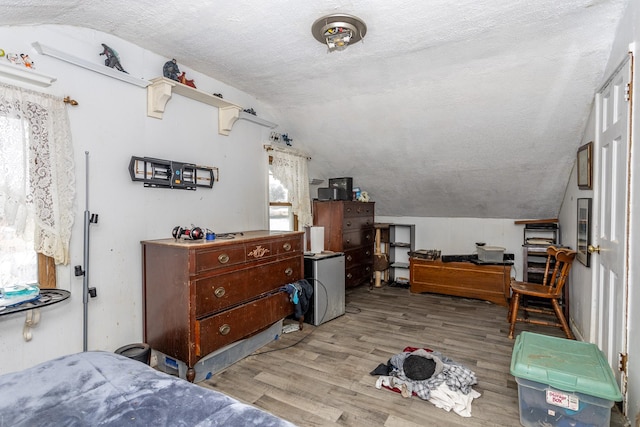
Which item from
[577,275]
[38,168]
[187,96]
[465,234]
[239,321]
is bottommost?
[239,321]

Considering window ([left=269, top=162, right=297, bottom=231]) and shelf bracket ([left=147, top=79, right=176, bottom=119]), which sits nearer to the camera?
shelf bracket ([left=147, top=79, right=176, bottom=119])

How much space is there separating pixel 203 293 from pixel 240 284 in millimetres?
330

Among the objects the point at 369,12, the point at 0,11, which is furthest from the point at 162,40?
the point at 369,12

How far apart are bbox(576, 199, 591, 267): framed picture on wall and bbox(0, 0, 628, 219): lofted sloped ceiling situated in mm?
703

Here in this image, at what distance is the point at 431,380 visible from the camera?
210 centimetres

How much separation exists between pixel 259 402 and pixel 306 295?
110cm

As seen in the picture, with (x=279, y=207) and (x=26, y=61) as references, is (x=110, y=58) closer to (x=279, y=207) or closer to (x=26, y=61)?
(x=26, y=61)

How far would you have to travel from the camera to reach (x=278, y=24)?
1.92m

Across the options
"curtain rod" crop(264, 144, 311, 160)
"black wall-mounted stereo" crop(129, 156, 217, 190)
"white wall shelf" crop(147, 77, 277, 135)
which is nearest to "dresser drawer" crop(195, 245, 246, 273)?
"black wall-mounted stereo" crop(129, 156, 217, 190)

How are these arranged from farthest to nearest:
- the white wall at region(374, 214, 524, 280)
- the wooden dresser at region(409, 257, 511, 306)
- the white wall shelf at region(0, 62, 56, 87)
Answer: the white wall at region(374, 214, 524, 280) → the wooden dresser at region(409, 257, 511, 306) → the white wall shelf at region(0, 62, 56, 87)

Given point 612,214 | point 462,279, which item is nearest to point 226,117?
point 612,214

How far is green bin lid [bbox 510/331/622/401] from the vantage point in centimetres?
153

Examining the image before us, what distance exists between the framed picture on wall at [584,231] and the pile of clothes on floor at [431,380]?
52.9 inches

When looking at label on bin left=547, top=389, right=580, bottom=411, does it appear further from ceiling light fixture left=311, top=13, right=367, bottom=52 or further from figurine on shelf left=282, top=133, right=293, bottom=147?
figurine on shelf left=282, top=133, right=293, bottom=147
